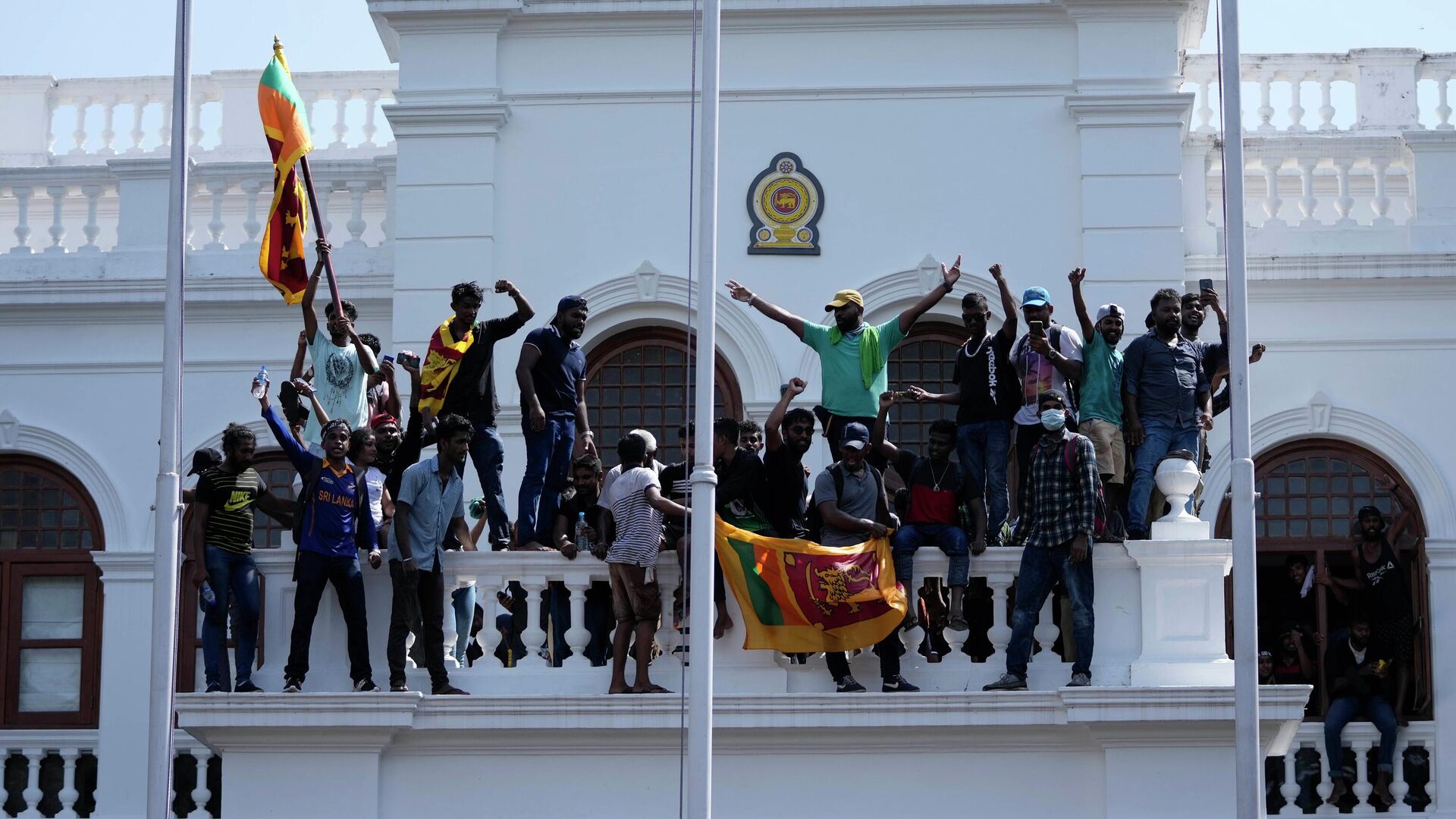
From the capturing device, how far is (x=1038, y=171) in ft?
59.5

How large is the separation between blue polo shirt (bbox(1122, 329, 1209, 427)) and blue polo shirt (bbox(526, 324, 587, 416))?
3254mm

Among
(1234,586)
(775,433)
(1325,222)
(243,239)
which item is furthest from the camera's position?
(243,239)

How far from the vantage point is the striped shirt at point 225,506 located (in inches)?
524

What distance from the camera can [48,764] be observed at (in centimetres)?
1827

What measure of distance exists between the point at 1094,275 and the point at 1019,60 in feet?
6.05

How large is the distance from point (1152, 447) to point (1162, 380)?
392 millimetres

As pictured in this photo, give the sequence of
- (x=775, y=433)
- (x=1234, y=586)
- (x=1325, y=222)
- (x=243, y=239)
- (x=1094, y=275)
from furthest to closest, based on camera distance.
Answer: (x=243, y=239), (x=1325, y=222), (x=1094, y=275), (x=775, y=433), (x=1234, y=586)

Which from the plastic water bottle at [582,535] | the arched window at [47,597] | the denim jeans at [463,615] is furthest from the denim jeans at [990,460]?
the arched window at [47,597]

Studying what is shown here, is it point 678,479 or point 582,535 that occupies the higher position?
point 678,479

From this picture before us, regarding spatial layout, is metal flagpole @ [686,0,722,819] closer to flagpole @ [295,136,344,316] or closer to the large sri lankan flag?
the large sri lankan flag

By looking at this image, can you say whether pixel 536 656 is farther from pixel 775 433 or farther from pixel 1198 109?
pixel 1198 109

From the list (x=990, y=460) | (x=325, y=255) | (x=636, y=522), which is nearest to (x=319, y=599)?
(x=636, y=522)

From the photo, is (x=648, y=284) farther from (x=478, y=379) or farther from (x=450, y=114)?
(x=478, y=379)

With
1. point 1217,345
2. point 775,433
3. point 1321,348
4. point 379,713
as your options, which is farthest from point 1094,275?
point 379,713
